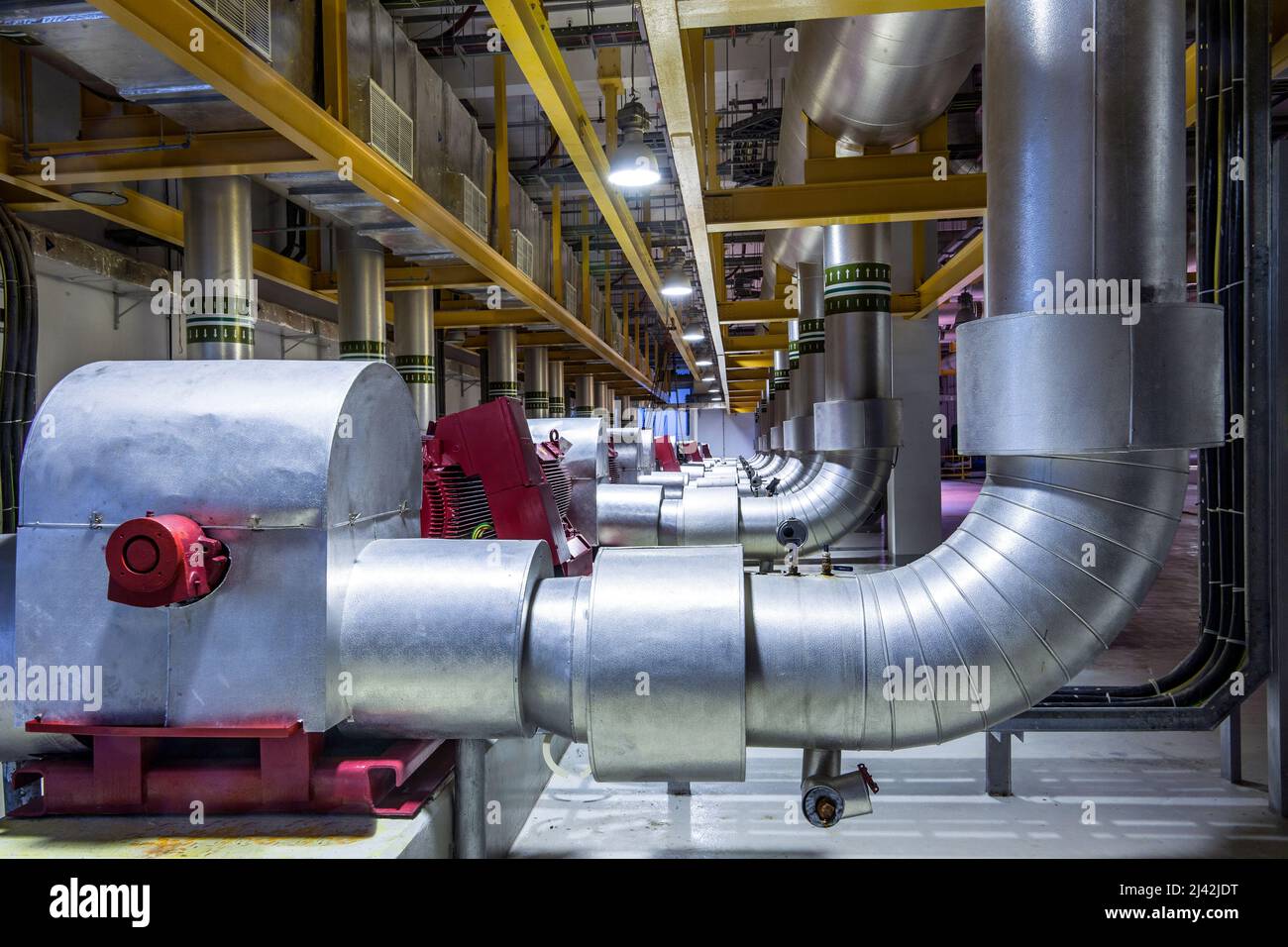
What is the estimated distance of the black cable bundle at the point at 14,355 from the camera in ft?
15.6

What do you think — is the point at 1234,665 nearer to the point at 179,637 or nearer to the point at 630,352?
the point at 179,637

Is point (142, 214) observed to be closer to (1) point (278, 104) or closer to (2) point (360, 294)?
(2) point (360, 294)

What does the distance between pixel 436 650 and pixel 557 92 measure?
3312 millimetres

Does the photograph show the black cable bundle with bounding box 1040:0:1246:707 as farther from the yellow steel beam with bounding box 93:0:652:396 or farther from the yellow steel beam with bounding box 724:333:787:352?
the yellow steel beam with bounding box 724:333:787:352

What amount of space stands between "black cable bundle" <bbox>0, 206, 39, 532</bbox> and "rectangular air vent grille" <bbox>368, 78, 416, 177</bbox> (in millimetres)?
2179

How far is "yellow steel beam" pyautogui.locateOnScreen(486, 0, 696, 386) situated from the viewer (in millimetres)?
3479

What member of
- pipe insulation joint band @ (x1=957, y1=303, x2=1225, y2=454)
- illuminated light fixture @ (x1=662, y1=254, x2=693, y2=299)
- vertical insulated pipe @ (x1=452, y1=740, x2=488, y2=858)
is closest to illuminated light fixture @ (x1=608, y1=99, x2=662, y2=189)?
pipe insulation joint band @ (x1=957, y1=303, x2=1225, y2=454)

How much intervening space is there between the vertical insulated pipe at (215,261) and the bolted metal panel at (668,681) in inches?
164

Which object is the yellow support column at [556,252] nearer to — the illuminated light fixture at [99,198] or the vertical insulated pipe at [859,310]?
the vertical insulated pipe at [859,310]

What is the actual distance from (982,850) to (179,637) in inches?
105

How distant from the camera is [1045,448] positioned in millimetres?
1767

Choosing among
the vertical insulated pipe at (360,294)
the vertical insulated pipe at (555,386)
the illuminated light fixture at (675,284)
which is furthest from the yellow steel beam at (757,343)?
the vertical insulated pipe at (360,294)

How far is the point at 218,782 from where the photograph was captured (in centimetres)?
186
